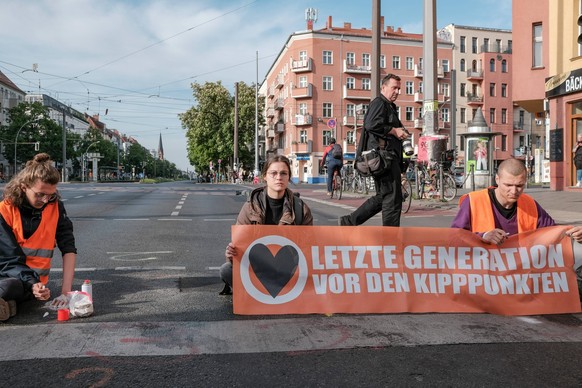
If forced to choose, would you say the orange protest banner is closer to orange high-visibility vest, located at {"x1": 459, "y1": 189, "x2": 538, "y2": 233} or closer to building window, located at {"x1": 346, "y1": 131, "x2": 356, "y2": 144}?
orange high-visibility vest, located at {"x1": 459, "y1": 189, "x2": 538, "y2": 233}

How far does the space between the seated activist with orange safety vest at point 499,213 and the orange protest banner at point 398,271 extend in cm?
10

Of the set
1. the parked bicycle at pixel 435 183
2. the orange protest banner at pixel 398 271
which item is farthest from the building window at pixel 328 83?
the orange protest banner at pixel 398 271

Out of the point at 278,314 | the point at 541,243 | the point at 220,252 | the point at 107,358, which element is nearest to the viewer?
the point at 107,358

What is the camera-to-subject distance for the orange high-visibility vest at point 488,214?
4.45 m

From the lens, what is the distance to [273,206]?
15.3ft

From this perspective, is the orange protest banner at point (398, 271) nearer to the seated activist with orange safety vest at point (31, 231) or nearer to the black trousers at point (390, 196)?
the seated activist with orange safety vest at point (31, 231)

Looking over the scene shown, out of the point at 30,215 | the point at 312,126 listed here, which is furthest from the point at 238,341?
the point at 312,126

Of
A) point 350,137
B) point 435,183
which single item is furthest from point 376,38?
point 350,137

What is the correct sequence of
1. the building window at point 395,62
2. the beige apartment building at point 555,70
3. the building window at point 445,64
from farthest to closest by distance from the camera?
the building window at point 445,64 < the building window at point 395,62 < the beige apartment building at point 555,70

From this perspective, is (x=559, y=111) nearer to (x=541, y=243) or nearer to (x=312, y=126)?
(x=541, y=243)

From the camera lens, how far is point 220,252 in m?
7.20

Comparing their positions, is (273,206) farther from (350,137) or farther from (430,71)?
(350,137)

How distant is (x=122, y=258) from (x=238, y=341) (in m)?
3.63

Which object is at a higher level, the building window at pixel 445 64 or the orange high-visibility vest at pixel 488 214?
the building window at pixel 445 64
